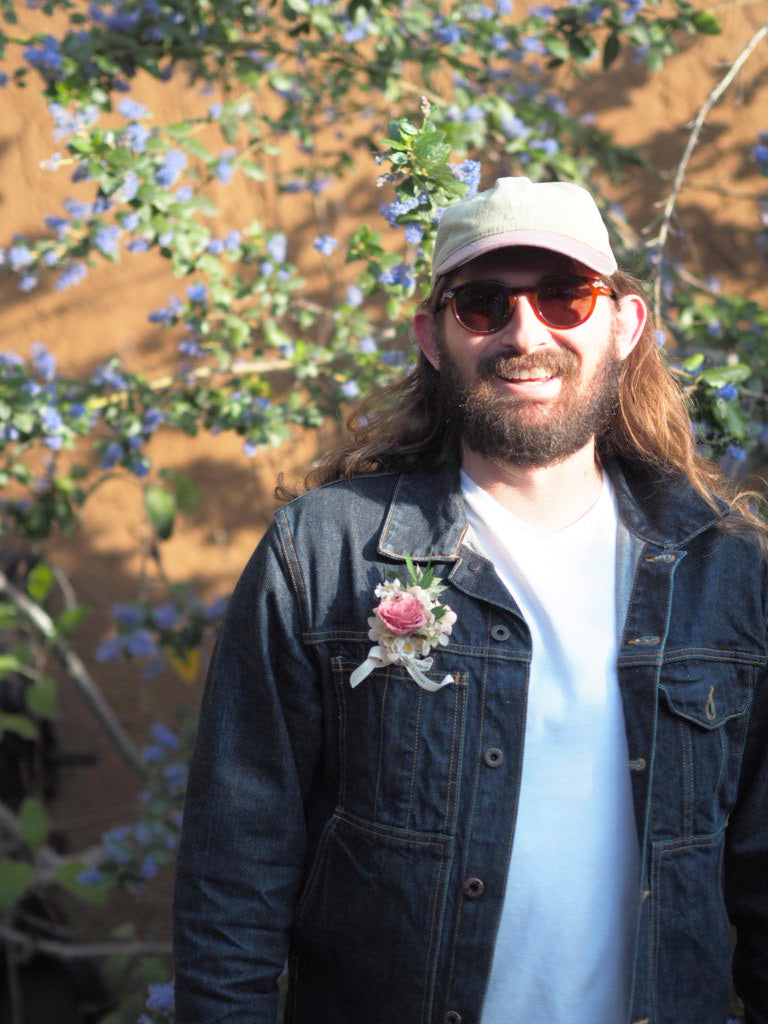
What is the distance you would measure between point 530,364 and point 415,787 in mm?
620

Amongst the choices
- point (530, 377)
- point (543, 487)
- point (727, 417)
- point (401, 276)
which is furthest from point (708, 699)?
point (401, 276)

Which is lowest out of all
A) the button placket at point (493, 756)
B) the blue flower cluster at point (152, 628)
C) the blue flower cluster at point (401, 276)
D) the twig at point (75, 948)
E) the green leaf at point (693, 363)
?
the twig at point (75, 948)

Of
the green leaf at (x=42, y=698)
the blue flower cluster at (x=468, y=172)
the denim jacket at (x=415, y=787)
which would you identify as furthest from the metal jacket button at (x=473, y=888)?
the green leaf at (x=42, y=698)

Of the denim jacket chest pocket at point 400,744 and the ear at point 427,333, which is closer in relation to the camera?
the denim jacket chest pocket at point 400,744

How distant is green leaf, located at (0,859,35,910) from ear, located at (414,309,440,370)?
193cm

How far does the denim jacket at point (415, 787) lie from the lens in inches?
56.4

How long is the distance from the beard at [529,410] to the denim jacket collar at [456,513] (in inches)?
4.2

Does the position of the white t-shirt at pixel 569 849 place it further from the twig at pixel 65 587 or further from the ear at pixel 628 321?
the twig at pixel 65 587

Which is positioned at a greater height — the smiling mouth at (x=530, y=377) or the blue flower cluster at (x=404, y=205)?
the blue flower cluster at (x=404, y=205)

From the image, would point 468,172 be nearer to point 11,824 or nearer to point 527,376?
point 527,376

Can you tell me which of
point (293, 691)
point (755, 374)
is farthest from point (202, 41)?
point (293, 691)

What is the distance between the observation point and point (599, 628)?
4.97ft

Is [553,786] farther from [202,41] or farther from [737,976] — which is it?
[202,41]

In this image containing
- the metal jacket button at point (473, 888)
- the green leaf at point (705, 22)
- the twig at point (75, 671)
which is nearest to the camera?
the metal jacket button at point (473, 888)
